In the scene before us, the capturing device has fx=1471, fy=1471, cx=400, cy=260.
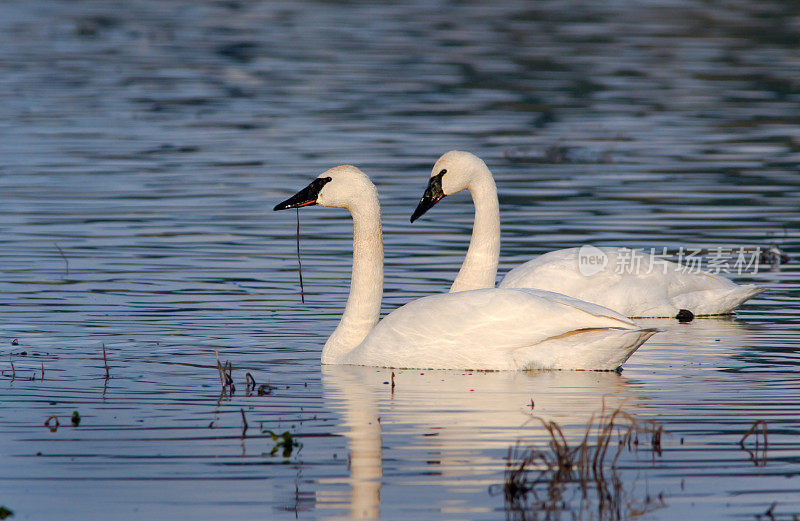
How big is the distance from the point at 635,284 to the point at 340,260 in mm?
3505

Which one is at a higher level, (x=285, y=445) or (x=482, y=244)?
(x=482, y=244)

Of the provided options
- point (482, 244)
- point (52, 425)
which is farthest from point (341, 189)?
point (52, 425)

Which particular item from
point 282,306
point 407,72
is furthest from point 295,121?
point 282,306

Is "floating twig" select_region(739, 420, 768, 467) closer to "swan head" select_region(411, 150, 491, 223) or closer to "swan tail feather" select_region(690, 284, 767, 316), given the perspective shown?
"swan head" select_region(411, 150, 491, 223)

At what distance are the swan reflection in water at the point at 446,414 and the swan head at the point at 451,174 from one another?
2413mm

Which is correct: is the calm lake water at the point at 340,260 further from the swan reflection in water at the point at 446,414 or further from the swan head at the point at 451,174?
the swan head at the point at 451,174

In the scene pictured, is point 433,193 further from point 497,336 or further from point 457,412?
point 457,412

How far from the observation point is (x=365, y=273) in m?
11.2

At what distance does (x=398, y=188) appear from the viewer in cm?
2027

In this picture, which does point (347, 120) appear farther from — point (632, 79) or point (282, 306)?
point (282, 306)

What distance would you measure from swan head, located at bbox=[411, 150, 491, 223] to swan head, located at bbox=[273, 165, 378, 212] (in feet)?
4.76

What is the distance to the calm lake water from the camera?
752 centimetres

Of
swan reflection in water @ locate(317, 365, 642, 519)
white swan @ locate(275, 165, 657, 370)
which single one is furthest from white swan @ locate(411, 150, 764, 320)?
swan reflection in water @ locate(317, 365, 642, 519)

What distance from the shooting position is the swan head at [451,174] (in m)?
12.6
